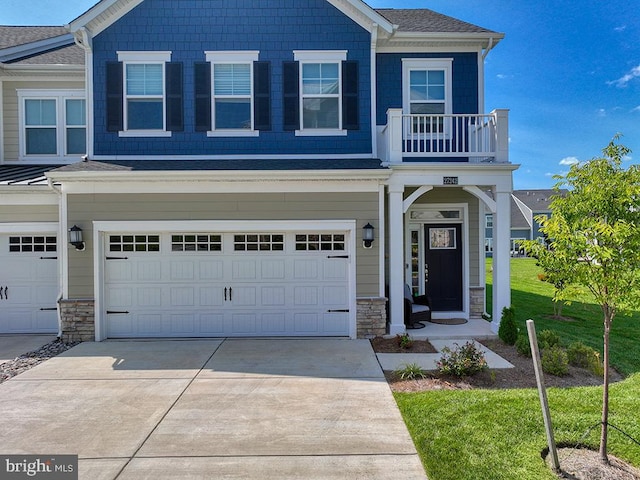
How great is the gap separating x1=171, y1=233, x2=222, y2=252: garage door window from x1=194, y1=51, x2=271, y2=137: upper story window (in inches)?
95.9

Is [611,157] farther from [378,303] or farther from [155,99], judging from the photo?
[155,99]

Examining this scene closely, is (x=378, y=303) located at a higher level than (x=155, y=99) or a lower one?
lower

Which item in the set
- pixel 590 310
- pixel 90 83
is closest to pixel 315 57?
pixel 90 83

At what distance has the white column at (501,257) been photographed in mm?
7691

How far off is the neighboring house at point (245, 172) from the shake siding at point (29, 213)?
0.09 feet

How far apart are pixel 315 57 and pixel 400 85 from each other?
215cm

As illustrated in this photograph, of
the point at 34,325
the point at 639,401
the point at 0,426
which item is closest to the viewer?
the point at 0,426

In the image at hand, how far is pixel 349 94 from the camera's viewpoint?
8.39 metres

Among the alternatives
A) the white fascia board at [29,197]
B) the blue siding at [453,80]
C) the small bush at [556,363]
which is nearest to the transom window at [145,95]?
the white fascia board at [29,197]

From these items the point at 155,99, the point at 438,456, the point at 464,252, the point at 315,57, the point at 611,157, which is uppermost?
the point at 315,57

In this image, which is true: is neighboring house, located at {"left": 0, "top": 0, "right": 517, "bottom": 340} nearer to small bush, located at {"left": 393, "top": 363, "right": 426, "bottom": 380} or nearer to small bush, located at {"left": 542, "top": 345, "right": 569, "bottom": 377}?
small bush, located at {"left": 393, "top": 363, "right": 426, "bottom": 380}

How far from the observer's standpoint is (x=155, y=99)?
842 centimetres

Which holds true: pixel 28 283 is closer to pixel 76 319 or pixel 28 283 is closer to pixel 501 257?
pixel 76 319

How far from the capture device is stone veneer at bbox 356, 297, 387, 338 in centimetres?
750
